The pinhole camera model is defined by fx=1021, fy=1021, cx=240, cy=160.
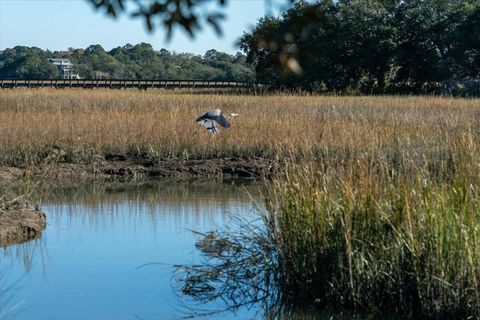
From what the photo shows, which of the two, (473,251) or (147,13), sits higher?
(147,13)

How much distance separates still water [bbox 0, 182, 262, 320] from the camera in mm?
7551

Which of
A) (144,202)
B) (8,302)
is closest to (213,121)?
(144,202)

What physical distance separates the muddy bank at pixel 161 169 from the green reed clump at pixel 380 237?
802cm

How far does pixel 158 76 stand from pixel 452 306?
67062 millimetres

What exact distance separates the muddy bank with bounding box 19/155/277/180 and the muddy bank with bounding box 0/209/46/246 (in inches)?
184

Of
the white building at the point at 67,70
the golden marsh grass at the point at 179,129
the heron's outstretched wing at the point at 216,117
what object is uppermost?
the heron's outstretched wing at the point at 216,117

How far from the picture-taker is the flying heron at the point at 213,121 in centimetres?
1652

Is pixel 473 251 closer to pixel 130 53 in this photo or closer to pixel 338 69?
pixel 338 69

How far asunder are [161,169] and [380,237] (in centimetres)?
957

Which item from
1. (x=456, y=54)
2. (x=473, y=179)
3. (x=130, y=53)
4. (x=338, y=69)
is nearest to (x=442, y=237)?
(x=473, y=179)

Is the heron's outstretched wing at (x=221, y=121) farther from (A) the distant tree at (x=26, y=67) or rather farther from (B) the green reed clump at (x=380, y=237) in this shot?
(A) the distant tree at (x=26, y=67)

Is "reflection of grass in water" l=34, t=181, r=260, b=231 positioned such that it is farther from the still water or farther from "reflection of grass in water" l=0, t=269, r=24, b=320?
"reflection of grass in water" l=0, t=269, r=24, b=320

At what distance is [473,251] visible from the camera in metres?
6.23

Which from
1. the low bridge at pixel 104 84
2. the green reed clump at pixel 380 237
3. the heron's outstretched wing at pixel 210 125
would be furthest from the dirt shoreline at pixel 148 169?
the low bridge at pixel 104 84
